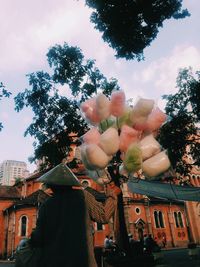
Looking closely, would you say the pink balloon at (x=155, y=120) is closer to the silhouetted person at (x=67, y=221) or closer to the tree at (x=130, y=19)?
the silhouetted person at (x=67, y=221)

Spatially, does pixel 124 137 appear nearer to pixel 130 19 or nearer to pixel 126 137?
pixel 126 137

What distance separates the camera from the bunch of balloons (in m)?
2.87

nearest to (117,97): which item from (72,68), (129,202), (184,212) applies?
(72,68)

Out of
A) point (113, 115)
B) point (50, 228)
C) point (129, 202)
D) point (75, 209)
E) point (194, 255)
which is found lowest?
point (194, 255)

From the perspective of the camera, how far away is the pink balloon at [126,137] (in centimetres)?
293

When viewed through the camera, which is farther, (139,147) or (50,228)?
(139,147)

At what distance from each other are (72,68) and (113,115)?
494 inches

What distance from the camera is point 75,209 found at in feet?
8.95

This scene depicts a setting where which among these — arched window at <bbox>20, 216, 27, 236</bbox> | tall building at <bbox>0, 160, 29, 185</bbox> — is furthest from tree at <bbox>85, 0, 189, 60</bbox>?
tall building at <bbox>0, 160, 29, 185</bbox>

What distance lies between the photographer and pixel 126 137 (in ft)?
9.66

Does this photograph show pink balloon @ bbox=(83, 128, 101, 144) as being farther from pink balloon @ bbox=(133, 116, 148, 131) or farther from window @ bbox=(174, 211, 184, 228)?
window @ bbox=(174, 211, 184, 228)

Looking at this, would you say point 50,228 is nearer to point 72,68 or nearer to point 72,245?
point 72,245

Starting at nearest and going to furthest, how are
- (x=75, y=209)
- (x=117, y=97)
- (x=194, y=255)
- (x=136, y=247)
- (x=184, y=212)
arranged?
1. (x=75, y=209)
2. (x=117, y=97)
3. (x=136, y=247)
4. (x=194, y=255)
5. (x=184, y=212)

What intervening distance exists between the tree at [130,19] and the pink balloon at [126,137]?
667 centimetres
